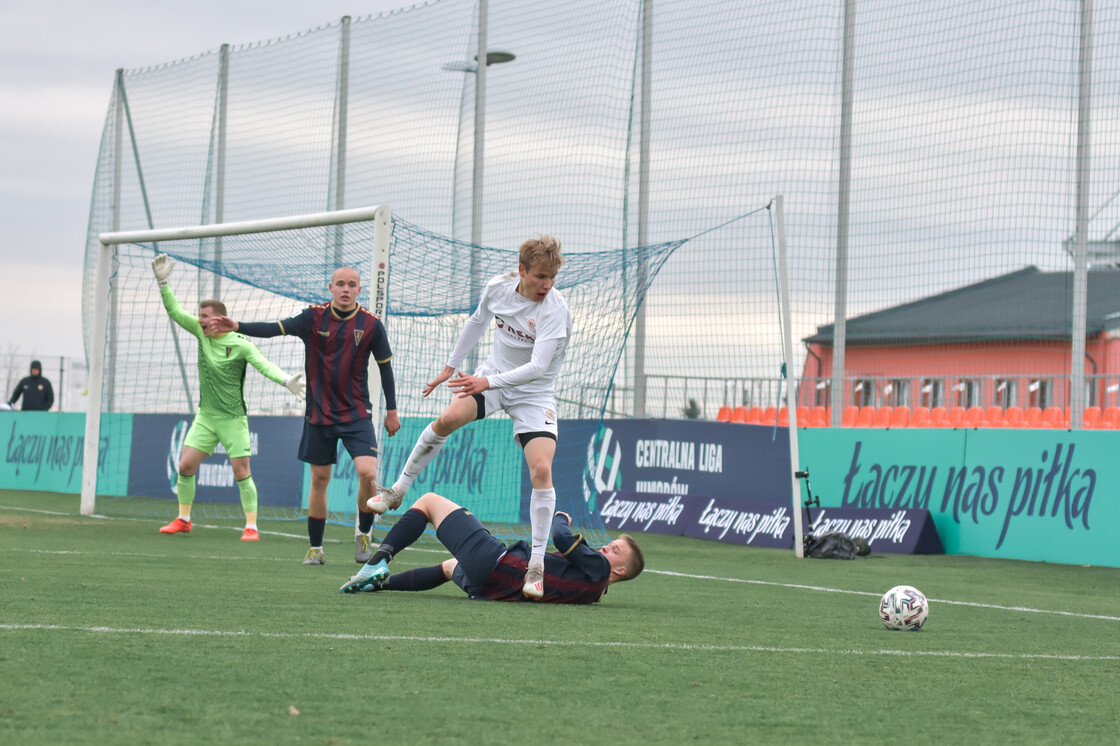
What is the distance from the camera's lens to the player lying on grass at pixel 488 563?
599cm

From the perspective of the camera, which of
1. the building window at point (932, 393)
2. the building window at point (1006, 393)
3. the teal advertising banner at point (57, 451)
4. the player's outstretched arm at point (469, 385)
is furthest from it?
the teal advertising banner at point (57, 451)

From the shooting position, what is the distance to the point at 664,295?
1452 centimetres

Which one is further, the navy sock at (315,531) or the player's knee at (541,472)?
the navy sock at (315,531)

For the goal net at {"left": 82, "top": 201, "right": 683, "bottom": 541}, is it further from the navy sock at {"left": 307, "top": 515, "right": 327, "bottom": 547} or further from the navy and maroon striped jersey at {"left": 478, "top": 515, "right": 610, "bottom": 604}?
the navy and maroon striped jersey at {"left": 478, "top": 515, "right": 610, "bottom": 604}

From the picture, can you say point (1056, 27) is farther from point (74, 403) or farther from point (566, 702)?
point (74, 403)

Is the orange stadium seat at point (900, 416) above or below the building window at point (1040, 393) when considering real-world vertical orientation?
below

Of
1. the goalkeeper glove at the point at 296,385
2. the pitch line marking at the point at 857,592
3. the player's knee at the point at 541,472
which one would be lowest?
the pitch line marking at the point at 857,592

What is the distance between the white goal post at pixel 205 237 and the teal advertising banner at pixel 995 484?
208 inches

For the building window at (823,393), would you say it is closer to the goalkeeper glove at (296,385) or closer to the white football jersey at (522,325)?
the goalkeeper glove at (296,385)

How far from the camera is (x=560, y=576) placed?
6.22 m

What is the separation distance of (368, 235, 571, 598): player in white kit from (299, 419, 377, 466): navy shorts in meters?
1.58

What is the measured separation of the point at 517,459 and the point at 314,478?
495 centimetres

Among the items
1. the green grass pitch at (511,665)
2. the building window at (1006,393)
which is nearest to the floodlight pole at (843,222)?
the building window at (1006,393)

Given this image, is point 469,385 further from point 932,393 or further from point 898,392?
point 898,392
